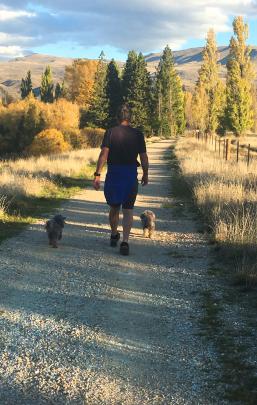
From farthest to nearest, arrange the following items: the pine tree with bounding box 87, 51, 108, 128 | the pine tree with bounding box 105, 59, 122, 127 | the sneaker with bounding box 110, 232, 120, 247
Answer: the pine tree with bounding box 105, 59, 122, 127 < the pine tree with bounding box 87, 51, 108, 128 < the sneaker with bounding box 110, 232, 120, 247

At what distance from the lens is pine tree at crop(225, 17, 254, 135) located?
4972 cm

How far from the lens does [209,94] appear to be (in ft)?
179

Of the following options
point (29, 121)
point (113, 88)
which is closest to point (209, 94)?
point (113, 88)

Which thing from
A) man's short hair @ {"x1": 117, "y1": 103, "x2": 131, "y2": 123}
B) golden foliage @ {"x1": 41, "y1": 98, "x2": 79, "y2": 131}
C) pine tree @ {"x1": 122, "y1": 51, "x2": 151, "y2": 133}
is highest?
pine tree @ {"x1": 122, "y1": 51, "x2": 151, "y2": 133}

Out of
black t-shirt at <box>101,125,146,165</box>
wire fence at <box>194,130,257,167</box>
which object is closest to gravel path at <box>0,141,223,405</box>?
black t-shirt at <box>101,125,146,165</box>

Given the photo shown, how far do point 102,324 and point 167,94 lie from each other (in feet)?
253

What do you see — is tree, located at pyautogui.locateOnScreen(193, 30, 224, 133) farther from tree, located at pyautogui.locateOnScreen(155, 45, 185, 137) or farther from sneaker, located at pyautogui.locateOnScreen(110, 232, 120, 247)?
sneaker, located at pyautogui.locateOnScreen(110, 232, 120, 247)

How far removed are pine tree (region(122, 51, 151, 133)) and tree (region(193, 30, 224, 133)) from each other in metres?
10.7

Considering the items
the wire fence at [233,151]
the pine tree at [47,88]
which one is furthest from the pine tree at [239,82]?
the pine tree at [47,88]

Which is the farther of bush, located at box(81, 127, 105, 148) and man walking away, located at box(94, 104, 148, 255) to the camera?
bush, located at box(81, 127, 105, 148)

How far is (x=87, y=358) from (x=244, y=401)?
4.13 feet

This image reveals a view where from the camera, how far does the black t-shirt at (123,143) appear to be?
A: 7.23m

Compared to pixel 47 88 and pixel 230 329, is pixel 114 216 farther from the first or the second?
pixel 47 88

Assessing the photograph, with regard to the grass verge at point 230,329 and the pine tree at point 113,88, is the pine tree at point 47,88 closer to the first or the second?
the pine tree at point 113,88
